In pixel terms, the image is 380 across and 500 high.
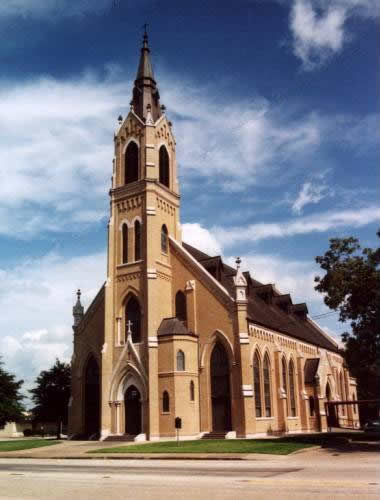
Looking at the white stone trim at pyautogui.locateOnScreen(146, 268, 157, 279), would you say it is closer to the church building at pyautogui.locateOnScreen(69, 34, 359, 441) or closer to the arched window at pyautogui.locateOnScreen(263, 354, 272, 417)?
the church building at pyautogui.locateOnScreen(69, 34, 359, 441)

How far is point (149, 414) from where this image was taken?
3788 centimetres

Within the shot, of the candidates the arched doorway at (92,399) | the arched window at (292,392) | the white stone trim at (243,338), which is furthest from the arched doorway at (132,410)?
the arched window at (292,392)

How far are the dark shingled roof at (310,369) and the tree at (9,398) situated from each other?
25.5 meters

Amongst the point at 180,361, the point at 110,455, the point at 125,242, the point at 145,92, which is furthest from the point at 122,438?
the point at 145,92

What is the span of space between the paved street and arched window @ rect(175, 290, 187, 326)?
73.5 feet

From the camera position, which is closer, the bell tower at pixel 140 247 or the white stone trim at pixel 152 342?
the white stone trim at pixel 152 342

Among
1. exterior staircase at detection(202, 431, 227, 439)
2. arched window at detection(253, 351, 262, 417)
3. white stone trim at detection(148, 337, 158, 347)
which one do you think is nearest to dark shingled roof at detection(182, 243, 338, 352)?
arched window at detection(253, 351, 262, 417)

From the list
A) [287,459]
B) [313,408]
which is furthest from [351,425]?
[287,459]

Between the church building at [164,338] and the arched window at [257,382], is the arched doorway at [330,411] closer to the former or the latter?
the church building at [164,338]

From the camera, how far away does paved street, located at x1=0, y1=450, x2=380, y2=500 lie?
12.2 metres

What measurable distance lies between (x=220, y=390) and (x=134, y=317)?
27.4 ft

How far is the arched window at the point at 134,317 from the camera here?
41219 millimetres

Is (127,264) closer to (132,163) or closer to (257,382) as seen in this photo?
(132,163)

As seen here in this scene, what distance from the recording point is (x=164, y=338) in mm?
39344
